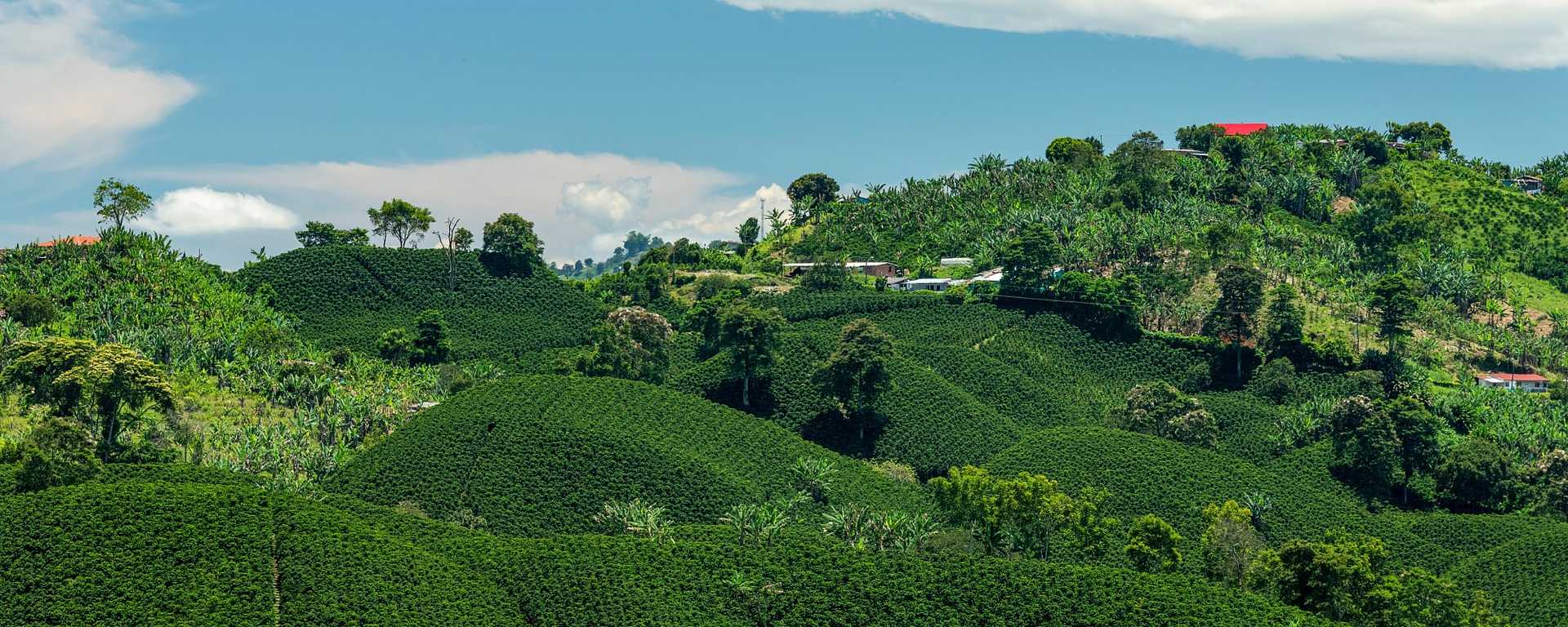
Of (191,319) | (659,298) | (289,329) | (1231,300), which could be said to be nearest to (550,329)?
Answer: (659,298)

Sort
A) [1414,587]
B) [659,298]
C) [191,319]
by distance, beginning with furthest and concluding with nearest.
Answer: [659,298]
[191,319]
[1414,587]

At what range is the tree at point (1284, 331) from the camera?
11988 cm

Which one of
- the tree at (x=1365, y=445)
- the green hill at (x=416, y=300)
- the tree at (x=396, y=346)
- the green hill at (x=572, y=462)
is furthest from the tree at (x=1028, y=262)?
the tree at (x=396, y=346)

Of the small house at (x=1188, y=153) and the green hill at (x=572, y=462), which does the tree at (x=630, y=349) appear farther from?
the small house at (x=1188, y=153)

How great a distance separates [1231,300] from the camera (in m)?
122

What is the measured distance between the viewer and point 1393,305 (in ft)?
393

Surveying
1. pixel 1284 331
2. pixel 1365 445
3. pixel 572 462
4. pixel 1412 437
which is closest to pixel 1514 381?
pixel 1284 331

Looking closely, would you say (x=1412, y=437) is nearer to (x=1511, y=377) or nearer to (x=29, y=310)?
(x=1511, y=377)

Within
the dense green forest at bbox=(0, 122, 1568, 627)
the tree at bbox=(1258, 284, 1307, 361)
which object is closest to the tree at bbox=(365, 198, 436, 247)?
the dense green forest at bbox=(0, 122, 1568, 627)

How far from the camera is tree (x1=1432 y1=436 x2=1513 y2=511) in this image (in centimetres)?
9950

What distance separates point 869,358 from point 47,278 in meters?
76.1

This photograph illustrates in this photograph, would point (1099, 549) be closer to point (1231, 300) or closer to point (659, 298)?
point (1231, 300)

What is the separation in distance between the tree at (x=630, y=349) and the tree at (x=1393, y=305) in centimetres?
6355

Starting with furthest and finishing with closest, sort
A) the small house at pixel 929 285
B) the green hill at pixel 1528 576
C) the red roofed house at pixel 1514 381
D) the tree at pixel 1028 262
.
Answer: the small house at pixel 929 285
the tree at pixel 1028 262
the red roofed house at pixel 1514 381
the green hill at pixel 1528 576
